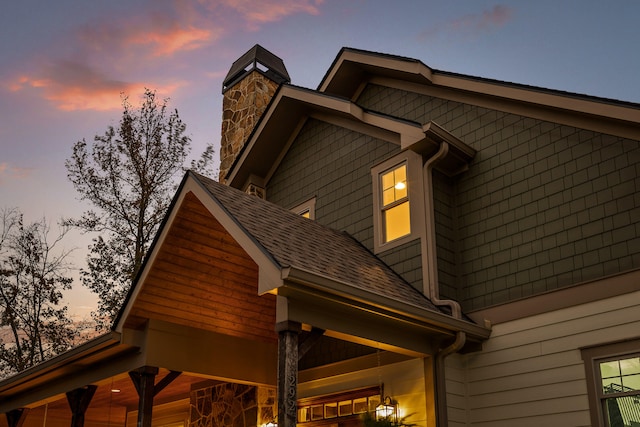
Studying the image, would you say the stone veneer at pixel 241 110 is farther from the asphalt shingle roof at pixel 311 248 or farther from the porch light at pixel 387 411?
the porch light at pixel 387 411

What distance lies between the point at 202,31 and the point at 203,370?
37.4 feet

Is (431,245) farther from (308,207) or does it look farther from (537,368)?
(308,207)

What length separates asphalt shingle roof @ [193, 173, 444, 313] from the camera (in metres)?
7.10

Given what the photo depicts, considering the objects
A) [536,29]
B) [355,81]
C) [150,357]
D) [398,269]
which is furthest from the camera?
[536,29]

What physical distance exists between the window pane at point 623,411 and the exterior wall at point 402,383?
1.87m

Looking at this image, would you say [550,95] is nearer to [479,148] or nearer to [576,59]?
[479,148]

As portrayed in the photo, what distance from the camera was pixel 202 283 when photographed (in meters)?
8.86

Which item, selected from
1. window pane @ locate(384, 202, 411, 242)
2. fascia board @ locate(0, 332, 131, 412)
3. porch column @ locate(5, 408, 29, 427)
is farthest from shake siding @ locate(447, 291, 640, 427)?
porch column @ locate(5, 408, 29, 427)

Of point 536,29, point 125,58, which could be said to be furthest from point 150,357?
point 125,58

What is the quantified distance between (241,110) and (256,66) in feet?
4.17

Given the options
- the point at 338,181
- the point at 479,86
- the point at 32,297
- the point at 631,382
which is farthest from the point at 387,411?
the point at 32,297

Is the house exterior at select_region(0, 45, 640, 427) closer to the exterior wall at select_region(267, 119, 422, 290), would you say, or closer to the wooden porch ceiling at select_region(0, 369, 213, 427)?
the exterior wall at select_region(267, 119, 422, 290)

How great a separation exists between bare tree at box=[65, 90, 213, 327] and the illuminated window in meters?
12.1

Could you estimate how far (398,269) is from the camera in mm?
8984
